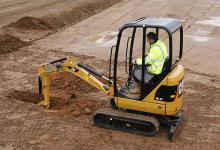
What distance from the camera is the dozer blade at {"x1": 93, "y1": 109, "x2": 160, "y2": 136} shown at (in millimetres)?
9031

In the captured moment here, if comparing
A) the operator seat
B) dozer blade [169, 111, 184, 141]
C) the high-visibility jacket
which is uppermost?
the high-visibility jacket

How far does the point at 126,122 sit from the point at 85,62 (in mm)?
6032

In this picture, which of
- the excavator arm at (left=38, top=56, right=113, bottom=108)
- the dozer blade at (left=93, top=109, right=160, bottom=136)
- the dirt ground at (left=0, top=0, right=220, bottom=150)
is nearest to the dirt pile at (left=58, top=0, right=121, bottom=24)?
the dirt ground at (left=0, top=0, right=220, bottom=150)

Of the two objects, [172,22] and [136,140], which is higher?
[172,22]

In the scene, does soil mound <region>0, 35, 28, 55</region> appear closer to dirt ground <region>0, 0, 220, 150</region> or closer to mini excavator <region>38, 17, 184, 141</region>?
dirt ground <region>0, 0, 220, 150</region>

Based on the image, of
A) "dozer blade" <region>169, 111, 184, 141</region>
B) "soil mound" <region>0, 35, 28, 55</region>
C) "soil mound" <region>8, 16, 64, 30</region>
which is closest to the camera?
"dozer blade" <region>169, 111, 184, 141</region>

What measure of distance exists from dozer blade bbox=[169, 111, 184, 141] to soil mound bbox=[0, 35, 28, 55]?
27.5ft

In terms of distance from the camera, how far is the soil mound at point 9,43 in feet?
52.6

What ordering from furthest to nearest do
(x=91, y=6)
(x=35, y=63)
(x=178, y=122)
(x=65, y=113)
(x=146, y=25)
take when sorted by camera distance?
(x=91, y=6), (x=35, y=63), (x=65, y=113), (x=178, y=122), (x=146, y=25)

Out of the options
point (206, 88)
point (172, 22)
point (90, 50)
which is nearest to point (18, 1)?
point (90, 50)

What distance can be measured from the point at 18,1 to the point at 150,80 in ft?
60.4

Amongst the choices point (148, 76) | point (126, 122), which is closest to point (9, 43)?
point (126, 122)

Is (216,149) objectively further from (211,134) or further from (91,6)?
(91,6)

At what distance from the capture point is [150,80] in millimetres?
8922
